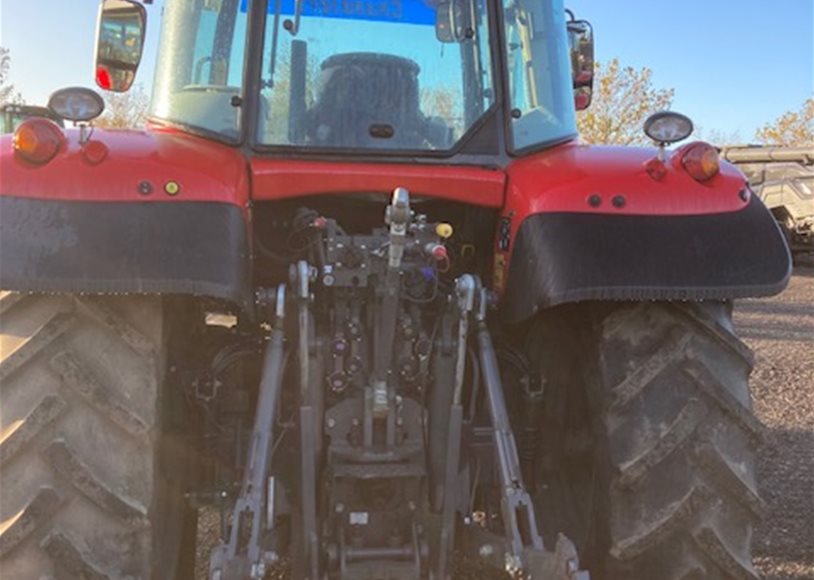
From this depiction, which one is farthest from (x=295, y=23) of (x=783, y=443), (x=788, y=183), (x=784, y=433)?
(x=788, y=183)

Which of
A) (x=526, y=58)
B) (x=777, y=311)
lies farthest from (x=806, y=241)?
(x=526, y=58)

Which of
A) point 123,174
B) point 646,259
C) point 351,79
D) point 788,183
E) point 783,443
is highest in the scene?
point 788,183

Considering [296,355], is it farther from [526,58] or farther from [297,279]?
[526,58]

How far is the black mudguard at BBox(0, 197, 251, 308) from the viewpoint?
2.35m

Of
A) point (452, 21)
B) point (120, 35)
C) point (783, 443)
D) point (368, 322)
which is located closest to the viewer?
point (368, 322)

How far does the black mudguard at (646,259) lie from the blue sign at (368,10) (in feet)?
3.18

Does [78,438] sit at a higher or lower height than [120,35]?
lower

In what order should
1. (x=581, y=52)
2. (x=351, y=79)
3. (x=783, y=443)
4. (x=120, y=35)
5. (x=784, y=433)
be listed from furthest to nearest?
(x=784, y=433) → (x=783, y=443) → (x=581, y=52) → (x=120, y=35) → (x=351, y=79)

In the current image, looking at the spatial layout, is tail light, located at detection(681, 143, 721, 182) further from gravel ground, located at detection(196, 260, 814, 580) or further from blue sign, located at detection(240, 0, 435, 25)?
gravel ground, located at detection(196, 260, 814, 580)

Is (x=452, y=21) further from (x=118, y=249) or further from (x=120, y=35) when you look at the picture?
(x=118, y=249)

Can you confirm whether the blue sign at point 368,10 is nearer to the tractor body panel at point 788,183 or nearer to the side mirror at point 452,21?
the side mirror at point 452,21

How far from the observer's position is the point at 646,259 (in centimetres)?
263

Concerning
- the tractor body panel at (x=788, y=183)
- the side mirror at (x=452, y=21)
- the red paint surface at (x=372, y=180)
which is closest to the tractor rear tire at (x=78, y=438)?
the red paint surface at (x=372, y=180)

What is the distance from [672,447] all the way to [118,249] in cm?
167
